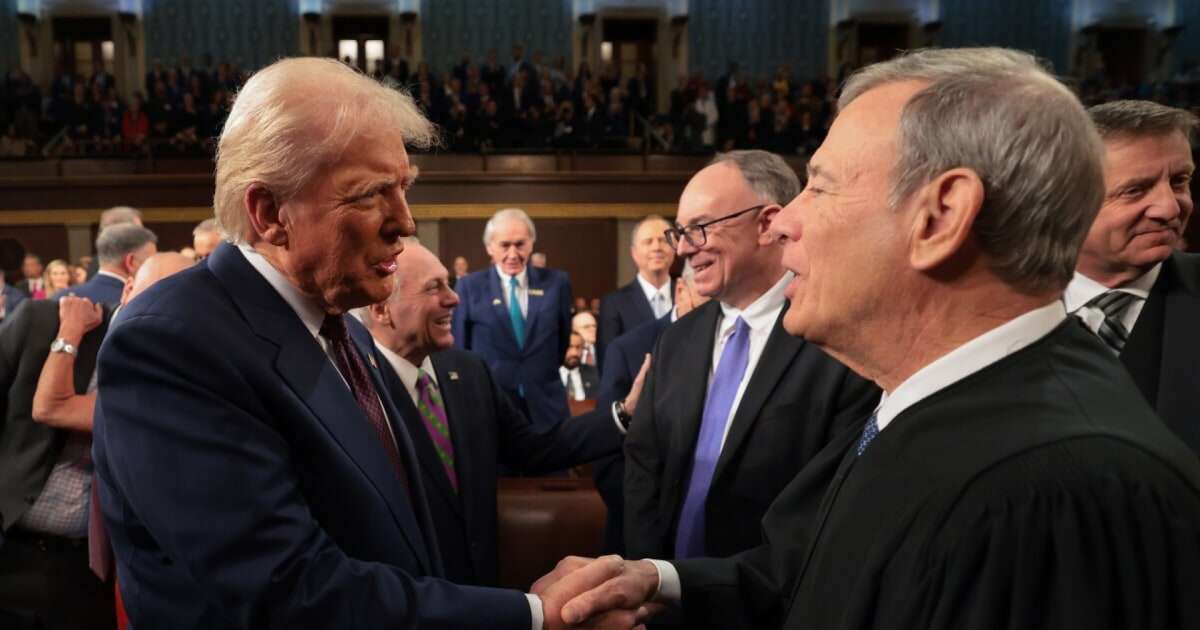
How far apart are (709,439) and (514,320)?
12.4 ft

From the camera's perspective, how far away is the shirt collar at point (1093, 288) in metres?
2.16

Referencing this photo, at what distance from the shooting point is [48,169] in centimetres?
1260

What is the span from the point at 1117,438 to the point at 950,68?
464 millimetres

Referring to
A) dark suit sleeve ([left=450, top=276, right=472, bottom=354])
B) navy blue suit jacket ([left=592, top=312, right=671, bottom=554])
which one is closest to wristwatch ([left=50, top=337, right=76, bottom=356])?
navy blue suit jacket ([left=592, top=312, right=671, bottom=554])

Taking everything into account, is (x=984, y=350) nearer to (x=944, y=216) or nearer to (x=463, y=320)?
(x=944, y=216)

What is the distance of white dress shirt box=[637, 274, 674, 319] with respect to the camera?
228 inches

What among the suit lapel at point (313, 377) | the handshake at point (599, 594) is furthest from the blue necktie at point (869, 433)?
the suit lapel at point (313, 377)

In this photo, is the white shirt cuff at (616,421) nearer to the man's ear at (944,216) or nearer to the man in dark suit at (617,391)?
the man in dark suit at (617,391)

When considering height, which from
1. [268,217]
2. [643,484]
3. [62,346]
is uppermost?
[268,217]

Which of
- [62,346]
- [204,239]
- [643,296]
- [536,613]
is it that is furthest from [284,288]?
[643,296]

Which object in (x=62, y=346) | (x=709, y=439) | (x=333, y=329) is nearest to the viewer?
(x=333, y=329)

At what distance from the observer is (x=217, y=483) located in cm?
141

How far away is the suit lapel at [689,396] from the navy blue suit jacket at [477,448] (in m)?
0.45

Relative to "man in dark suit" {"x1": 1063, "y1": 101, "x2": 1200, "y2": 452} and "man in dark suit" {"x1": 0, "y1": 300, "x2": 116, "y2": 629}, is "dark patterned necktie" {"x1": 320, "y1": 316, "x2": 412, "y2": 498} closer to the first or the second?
"man in dark suit" {"x1": 1063, "y1": 101, "x2": 1200, "y2": 452}
